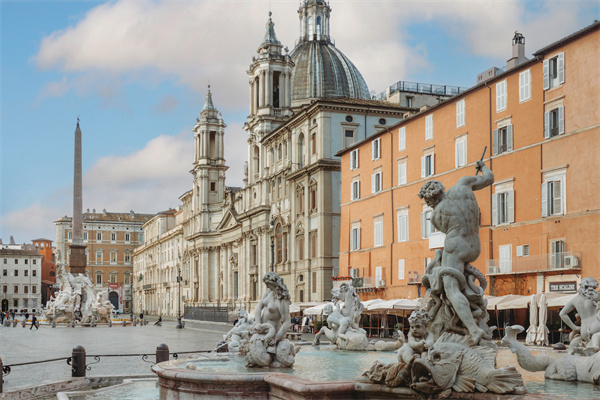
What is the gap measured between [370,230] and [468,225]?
122 ft

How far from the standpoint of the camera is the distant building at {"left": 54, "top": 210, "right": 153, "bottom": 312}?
143750 millimetres

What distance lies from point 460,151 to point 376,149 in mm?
9528

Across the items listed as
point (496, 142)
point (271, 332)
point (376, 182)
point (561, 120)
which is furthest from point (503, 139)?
point (271, 332)

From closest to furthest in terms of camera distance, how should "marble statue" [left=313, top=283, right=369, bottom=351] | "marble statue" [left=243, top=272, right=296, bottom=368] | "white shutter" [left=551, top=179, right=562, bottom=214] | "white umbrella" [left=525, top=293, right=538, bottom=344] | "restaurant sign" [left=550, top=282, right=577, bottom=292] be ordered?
"marble statue" [left=243, top=272, right=296, bottom=368] < "marble statue" [left=313, top=283, right=369, bottom=351] < "white umbrella" [left=525, top=293, right=538, bottom=344] < "restaurant sign" [left=550, top=282, right=577, bottom=292] < "white shutter" [left=551, top=179, right=562, bottom=214]

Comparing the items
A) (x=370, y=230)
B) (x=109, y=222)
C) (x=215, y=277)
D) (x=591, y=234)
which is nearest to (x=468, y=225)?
(x=591, y=234)

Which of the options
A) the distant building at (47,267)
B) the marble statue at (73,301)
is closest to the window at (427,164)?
the marble statue at (73,301)

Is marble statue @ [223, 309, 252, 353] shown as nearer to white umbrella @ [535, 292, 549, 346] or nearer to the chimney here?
white umbrella @ [535, 292, 549, 346]

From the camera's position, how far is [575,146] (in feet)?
95.7

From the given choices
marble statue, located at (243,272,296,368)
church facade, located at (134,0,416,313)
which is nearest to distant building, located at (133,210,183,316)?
A: church facade, located at (134,0,416,313)

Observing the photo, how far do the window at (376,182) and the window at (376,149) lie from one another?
1029 mm

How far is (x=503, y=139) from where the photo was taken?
111 ft

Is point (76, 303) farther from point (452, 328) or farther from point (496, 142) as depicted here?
point (452, 328)

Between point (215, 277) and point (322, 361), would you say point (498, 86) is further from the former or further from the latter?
point (215, 277)

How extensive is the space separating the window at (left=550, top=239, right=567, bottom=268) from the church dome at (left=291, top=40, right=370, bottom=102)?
42.9 meters
